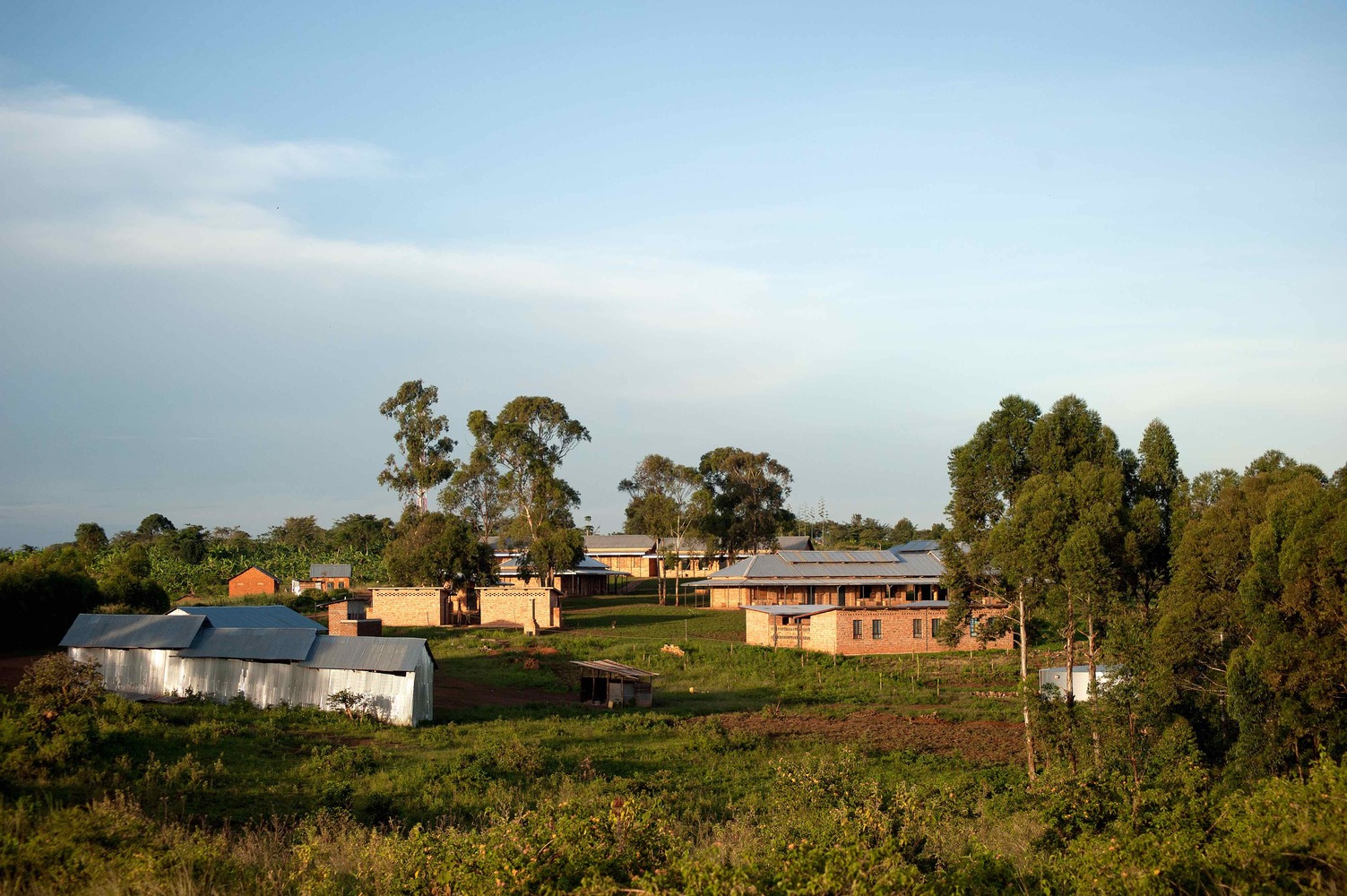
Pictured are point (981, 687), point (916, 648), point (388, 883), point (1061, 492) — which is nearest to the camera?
point (388, 883)

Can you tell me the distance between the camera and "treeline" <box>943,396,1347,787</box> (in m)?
21.1

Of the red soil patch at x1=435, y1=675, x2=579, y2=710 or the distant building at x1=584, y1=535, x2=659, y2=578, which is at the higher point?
the distant building at x1=584, y1=535, x2=659, y2=578

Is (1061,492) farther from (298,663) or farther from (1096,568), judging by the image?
(298,663)

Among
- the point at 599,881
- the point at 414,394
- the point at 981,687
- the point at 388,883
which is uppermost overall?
the point at 414,394

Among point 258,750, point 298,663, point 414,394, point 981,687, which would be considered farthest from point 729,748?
point 414,394

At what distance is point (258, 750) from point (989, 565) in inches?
907

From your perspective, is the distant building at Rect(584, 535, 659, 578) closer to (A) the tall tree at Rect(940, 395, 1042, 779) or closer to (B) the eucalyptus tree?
(B) the eucalyptus tree

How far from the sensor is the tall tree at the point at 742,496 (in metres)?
79.1

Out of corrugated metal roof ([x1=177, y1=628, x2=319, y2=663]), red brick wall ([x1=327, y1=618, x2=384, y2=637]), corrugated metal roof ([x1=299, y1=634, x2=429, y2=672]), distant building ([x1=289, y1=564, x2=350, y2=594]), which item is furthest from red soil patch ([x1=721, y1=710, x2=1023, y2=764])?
distant building ([x1=289, y1=564, x2=350, y2=594])

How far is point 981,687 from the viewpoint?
37.8 metres

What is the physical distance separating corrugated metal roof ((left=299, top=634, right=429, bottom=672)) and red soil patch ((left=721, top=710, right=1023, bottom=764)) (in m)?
9.27

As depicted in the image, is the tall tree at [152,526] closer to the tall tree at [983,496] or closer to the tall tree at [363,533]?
the tall tree at [363,533]

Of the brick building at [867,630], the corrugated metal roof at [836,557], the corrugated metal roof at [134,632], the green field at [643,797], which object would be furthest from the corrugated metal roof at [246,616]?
the corrugated metal roof at [836,557]

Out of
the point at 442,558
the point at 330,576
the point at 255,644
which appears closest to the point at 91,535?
the point at 330,576
